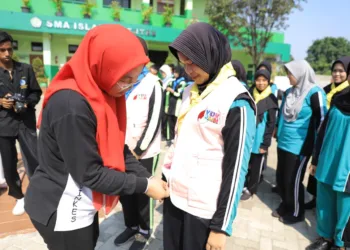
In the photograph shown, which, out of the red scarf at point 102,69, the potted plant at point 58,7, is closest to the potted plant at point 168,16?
the potted plant at point 58,7

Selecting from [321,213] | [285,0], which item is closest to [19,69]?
[321,213]

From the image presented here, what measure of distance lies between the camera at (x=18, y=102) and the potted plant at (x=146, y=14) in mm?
13035

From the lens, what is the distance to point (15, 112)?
9.20ft

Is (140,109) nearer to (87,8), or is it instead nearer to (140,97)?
(140,97)

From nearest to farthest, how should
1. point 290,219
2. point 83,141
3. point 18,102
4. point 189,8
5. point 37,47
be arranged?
point 83,141 → point 18,102 → point 290,219 → point 37,47 → point 189,8

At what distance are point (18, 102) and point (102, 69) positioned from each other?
6.55 ft

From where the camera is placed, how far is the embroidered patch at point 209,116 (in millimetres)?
1349

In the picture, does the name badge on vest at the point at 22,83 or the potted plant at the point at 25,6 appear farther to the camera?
the potted plant at the point at 25,6

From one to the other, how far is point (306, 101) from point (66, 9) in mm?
14317

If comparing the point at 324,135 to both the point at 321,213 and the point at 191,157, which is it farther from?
the point at 191,157

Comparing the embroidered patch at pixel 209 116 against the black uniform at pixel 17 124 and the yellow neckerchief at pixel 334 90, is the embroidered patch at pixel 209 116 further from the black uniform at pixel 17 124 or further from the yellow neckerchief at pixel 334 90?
the yellow neckerchief at pixel 334 90

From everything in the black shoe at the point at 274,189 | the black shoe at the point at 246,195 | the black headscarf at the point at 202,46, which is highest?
the black headscarf at the point at 202,46

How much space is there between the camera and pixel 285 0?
12133 mm

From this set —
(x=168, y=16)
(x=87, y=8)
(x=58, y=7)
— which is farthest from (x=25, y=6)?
(x=168, y=16)
